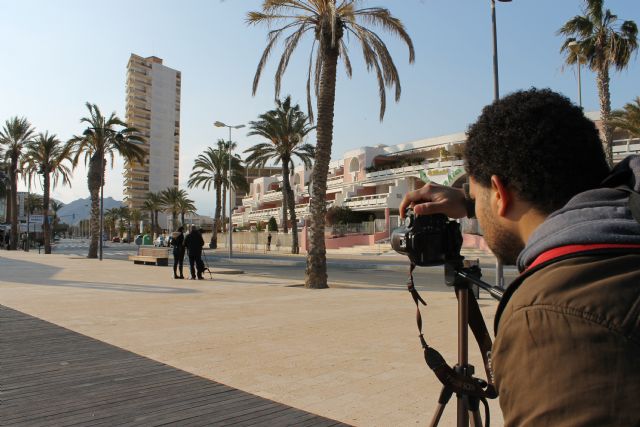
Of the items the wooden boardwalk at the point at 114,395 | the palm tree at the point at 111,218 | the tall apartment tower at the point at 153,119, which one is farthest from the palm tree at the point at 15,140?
the tall apartment tower at the point at 153,119

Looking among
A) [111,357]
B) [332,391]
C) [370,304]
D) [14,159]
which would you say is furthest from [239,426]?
[14,159]

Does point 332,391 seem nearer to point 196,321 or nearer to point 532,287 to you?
point 532,287

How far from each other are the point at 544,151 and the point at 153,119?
418 feet

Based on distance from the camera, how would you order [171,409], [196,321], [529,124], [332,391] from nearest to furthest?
[529,124]
[171,409]
[332,391]
[196,321]

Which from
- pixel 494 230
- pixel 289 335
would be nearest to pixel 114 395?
pixel 289 335

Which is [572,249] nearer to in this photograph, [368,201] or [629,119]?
[629,119]

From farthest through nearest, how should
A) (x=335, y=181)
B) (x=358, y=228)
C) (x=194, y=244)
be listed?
(x=335, y=181) < (x=358, y=228) < (x=194, y=244)

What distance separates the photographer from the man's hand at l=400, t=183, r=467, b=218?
1.79 m

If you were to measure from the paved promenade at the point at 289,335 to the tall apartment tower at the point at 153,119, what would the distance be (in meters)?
109

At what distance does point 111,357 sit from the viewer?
210 inches

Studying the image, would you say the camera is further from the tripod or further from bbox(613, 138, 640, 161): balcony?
bbox(613, 138, 640, 161): balcony

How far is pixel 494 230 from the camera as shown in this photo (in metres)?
1.28

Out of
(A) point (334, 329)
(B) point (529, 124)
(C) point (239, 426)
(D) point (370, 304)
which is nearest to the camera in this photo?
(B) point (529, 124)

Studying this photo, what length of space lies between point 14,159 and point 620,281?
47.2 metres
